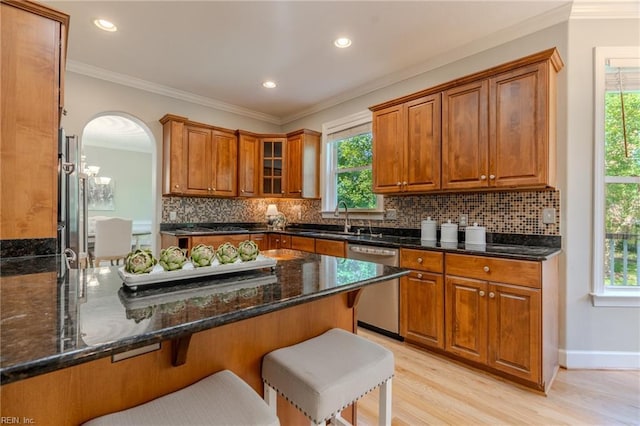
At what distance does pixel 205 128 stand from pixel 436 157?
3.03 metres

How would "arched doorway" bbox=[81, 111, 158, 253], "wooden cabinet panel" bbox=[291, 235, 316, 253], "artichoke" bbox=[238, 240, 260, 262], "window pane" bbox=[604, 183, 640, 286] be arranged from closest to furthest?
"artichoke" bbox=[238, 240, 260, 262]
"window pane" bbox=[604, 183, 640, 286]
"wooden cabinet panel" bbox=[291, 235, 316, 253]
"arched doorway" bbox=[81, 111, 158, 253]

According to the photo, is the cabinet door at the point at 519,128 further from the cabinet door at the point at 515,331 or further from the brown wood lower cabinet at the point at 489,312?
the cabinet door at the point at 515,331

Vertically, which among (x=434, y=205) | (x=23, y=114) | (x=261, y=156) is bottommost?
(x=434, y=205)

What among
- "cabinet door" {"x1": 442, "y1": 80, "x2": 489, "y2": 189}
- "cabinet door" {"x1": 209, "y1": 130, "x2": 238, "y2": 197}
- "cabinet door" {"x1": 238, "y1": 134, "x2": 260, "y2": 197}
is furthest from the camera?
"cabinet door" {"x1": 238, "y1": 134, "x2": 260, "y2": 197}

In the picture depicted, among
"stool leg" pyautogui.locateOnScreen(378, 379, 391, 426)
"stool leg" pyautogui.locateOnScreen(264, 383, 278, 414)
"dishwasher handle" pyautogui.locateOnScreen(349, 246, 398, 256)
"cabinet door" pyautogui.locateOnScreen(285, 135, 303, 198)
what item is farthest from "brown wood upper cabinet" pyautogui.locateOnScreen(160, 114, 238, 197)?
"stool leg" pyautogui.locateOnScreen(378, 379, 391, 426)

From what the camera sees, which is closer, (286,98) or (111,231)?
(286,98)

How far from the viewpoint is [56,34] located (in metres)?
1.66

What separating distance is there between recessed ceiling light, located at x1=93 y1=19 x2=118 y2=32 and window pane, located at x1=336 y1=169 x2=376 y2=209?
9.48 feet

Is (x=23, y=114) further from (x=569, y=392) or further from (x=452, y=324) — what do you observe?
(x=569, y=392)

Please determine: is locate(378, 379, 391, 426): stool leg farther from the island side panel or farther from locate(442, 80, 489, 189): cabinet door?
locate(442, 80, 489, 189): cabinet door

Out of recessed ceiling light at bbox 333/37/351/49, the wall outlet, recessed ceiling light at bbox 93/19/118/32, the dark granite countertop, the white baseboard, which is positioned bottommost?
the white baseboard

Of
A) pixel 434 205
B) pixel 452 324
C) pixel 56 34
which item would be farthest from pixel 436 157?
pixel 56 34

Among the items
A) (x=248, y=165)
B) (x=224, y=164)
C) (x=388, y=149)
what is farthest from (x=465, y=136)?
(x=224, y=164)

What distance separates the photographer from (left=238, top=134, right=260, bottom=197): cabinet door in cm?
451
